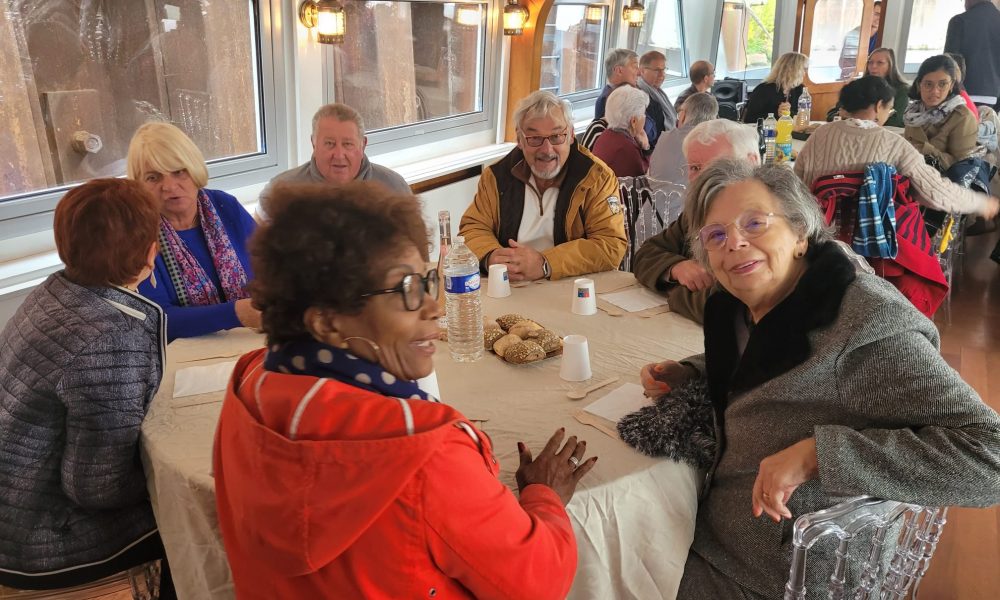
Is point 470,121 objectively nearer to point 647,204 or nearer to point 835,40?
point 647,204

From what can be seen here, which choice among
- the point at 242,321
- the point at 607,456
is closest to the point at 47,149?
the point at 242,321

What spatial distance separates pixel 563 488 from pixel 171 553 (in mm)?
955

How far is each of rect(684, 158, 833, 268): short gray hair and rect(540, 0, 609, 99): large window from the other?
5595mm

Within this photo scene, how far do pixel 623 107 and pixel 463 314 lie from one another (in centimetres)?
330

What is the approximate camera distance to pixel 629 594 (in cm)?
150

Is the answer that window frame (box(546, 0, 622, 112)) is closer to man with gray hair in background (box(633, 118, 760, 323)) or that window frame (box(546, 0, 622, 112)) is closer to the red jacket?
man with gray hair in background (box(633, 118, 760, 323))

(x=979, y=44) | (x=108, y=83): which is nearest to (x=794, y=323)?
(x=108, y=83)

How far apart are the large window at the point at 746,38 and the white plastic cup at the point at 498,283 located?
9.36 metres

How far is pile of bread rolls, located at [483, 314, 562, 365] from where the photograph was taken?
1.99m

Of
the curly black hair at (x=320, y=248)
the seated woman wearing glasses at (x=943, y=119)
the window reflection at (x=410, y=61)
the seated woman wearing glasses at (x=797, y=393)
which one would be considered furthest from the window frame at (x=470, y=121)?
the curly black hair at (x=320, y=248)

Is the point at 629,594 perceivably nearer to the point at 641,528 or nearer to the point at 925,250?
the point at 641,528

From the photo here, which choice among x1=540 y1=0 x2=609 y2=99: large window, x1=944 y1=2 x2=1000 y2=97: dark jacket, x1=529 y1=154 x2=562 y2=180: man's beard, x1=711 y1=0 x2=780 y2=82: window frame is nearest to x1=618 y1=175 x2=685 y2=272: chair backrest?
x1=529 y1=154 x2=562 y2=180: man's beard

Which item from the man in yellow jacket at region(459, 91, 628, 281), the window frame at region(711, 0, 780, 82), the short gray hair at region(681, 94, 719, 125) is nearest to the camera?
the man in yellow jacket at region(459, 91, 628, 281)

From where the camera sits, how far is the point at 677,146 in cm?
427
